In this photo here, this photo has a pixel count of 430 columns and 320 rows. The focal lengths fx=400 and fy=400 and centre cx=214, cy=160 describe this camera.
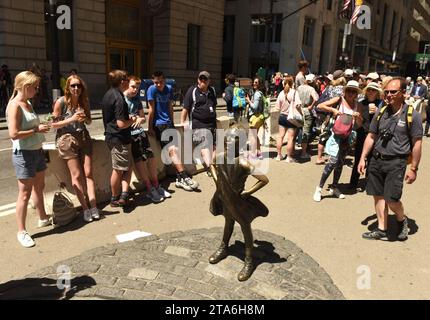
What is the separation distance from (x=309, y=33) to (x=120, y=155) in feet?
128

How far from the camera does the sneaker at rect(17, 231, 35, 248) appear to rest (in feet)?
15.1

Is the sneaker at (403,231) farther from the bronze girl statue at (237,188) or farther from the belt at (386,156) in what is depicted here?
the bronze girl statue at (237,188)

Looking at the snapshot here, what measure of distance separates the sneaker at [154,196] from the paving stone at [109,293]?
2609 millimetres

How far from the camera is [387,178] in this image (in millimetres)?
4883

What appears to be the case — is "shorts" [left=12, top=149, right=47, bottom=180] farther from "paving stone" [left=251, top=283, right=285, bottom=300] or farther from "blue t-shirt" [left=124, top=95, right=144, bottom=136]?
"paving stone" [left=251, top=283, right=285, bottom=300]

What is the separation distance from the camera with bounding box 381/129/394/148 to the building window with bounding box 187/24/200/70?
A: 25.3m

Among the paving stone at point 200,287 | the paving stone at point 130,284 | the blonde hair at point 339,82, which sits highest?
the blonde hair at point 339,82

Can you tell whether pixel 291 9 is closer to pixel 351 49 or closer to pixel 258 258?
pixel 351 49

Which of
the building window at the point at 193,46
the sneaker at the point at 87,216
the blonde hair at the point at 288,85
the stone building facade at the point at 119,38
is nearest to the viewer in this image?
the sneaker at the point at 87,216

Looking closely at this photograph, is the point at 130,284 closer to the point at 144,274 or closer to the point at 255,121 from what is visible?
the point at 144,274

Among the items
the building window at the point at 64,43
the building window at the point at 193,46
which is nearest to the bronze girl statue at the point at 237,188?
the building window at the point at 64,43

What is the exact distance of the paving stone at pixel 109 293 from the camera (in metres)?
3.56

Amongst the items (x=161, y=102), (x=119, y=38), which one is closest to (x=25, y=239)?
(x=161, y=102)

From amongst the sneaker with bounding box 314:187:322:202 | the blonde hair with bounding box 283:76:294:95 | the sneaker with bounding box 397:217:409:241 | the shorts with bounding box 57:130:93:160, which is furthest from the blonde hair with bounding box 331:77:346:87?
the shorts with bounding box 57:130:93:160
